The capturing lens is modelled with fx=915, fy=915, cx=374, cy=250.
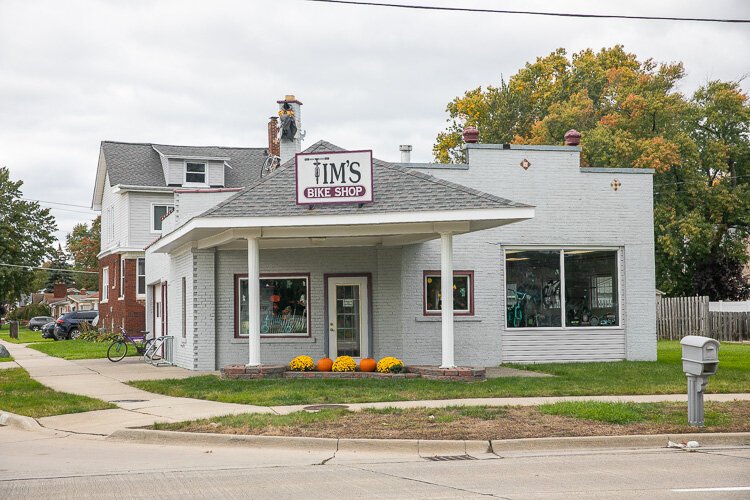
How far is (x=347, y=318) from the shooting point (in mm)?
21984

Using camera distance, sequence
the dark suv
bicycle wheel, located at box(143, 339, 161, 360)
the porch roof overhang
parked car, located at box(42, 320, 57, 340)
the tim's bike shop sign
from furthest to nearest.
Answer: parked car, located at box(42, 320, 57, 340)
the dark suv
bicycle wheel, located at box(143, 339, 161, 360)
the tim's bike shop sign
the porch roof overhang

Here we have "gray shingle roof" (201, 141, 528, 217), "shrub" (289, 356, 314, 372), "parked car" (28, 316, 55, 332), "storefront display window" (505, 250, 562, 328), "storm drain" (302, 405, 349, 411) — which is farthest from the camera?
"parked car" (28, 316, 55, 332)

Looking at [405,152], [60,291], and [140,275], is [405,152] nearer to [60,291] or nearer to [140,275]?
[140,275]

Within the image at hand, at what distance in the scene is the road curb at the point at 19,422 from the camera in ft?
45.6

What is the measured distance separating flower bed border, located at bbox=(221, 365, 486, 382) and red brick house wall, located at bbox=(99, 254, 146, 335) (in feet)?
78.8

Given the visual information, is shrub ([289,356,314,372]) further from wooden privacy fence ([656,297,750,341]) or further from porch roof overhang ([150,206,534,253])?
wooden privacy fence ([656,297,750,341])

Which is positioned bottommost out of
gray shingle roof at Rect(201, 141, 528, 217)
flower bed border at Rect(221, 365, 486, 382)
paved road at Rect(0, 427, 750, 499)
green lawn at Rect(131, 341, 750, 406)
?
paved road at Rect(0, 427, 750, 499)

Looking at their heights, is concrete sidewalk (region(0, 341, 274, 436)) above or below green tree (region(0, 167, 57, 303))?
below

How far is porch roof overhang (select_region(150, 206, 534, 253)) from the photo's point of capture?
1795cm

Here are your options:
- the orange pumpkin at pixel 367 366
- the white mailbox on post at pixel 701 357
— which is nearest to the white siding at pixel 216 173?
the orange pumpkin at pixel 367 366

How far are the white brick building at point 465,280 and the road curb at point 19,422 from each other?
6.70 metres

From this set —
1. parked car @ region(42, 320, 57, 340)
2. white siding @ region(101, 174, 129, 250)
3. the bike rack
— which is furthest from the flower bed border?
parked car @ region(42, 320, 57, 340)

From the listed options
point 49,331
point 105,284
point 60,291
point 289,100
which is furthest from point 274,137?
point 60,291

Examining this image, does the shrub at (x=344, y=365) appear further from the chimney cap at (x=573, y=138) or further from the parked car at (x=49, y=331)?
the parked car at (x=49, y=331)
